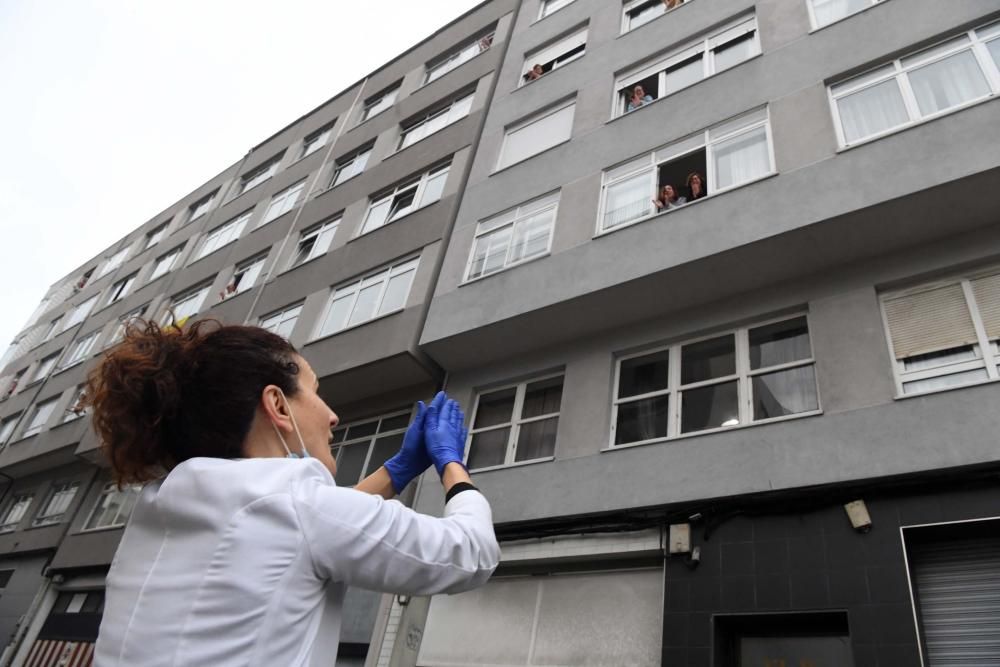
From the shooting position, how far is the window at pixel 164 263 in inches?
1063

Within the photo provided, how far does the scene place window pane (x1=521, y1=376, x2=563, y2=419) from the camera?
10.8 meters

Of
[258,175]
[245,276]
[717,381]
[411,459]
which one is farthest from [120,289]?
[411,459]

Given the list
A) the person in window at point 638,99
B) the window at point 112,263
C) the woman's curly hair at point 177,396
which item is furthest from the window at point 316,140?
the woman's curly hair at point 177,396

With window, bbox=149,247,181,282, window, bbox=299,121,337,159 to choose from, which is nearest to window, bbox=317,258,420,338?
window, bbox=299,121,337,159

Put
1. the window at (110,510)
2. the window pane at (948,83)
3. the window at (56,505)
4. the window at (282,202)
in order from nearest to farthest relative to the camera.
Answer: the window pane at (948,83) < the window at (110,510) < the window at (56,505) < the window at (282,202)

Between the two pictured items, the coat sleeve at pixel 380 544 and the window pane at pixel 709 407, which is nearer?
the coat sleeve at pixel 380 544

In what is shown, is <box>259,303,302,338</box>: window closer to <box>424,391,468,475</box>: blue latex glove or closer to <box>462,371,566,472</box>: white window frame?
<box>462,371,566,472</box>: white window frame

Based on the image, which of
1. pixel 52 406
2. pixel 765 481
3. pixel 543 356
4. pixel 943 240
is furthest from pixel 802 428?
pixel 52 406

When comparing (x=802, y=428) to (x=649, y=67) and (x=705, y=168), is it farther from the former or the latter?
(x=649, y=67)

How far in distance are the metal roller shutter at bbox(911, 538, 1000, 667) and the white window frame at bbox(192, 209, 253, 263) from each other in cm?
2161

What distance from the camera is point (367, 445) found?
13312mm

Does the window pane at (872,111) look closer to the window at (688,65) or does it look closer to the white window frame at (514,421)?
the window at (688,65)

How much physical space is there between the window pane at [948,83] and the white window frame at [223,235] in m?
20.1

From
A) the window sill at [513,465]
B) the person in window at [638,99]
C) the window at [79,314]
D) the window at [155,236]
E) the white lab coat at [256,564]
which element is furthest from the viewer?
the window at [79,314]
